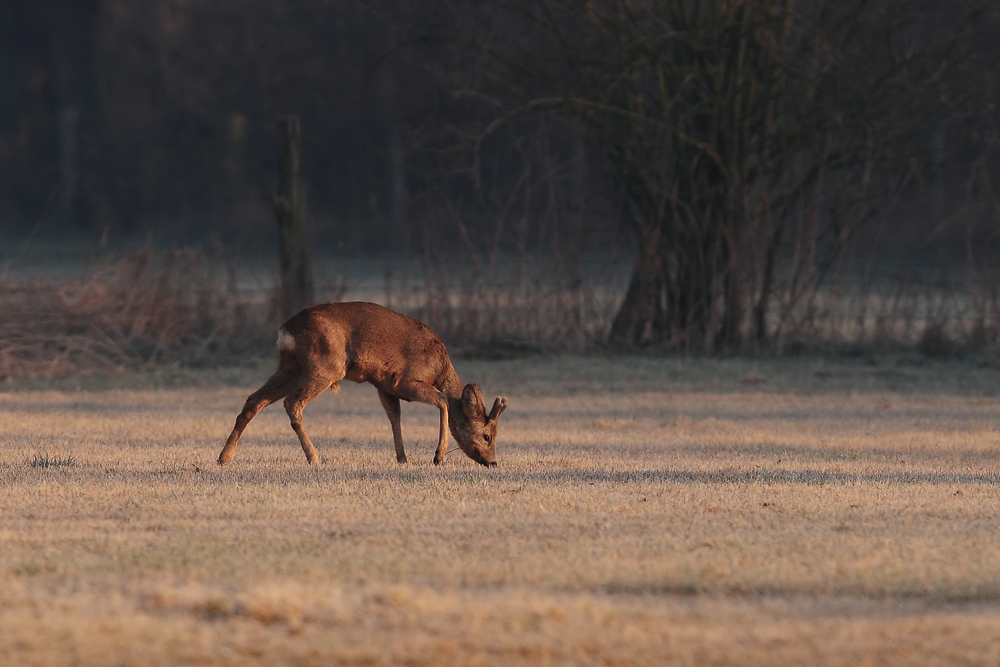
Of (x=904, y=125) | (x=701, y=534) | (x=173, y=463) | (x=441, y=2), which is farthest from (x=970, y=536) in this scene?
(x=441, y=2)

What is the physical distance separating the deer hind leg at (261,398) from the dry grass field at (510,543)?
0.18 meters

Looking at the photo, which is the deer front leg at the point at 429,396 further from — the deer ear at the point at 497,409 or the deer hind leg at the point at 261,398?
the deer hind leg at the point at 261,398

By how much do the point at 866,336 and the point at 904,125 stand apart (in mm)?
2457

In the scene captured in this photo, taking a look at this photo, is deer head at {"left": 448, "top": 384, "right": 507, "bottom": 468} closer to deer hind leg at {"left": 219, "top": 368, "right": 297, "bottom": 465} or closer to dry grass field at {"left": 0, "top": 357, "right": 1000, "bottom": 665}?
dry grass field at {"left": 0, "top": 357, "right": 1000, "bottom": 665}

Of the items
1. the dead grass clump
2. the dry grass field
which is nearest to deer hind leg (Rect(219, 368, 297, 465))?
the dry grass field

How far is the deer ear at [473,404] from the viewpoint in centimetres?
948

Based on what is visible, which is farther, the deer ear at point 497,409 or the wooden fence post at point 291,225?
the wooden fence post at point 291,225

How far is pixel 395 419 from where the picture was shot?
9.71m

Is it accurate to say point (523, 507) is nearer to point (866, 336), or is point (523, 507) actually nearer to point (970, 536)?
point (970, 536)

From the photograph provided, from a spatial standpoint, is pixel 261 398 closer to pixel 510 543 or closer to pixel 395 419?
pixel 395 419

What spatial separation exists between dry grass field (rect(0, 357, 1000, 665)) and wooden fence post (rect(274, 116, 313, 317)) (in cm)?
522

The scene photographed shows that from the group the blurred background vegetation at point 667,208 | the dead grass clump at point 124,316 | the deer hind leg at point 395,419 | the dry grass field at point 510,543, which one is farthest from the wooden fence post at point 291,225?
the deer hind leg at point 395,419

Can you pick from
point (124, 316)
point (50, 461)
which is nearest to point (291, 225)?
point (124, 316)

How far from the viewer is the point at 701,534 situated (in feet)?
22.7
